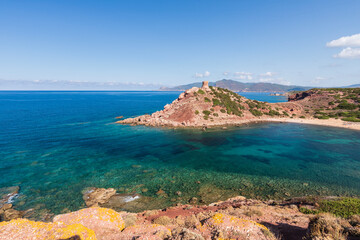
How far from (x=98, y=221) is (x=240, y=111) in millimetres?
78077

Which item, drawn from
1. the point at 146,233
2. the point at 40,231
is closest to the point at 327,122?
the point at 146,233

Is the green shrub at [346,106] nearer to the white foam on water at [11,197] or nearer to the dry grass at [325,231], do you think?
the dry grass at [325,231]

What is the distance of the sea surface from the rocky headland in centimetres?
1598

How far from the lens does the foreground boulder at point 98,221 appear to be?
11531mm

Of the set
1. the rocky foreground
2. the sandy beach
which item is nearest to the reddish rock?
the rocky foreground

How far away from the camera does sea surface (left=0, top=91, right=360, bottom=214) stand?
2347 centimetres

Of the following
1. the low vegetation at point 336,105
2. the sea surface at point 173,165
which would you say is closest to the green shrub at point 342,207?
the sea surface at point 173,165

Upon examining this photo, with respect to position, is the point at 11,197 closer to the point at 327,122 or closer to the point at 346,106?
the point at 327,122

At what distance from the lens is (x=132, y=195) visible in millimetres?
23188

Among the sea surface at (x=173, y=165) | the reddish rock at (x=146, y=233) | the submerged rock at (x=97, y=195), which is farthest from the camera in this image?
the sea surface at (x=173, y=165)

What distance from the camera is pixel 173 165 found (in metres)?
32.4

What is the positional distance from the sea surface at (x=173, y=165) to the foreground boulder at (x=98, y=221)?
8.36m

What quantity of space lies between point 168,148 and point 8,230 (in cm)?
3327

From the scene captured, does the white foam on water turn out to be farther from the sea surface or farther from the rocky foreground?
the rocky foreground
